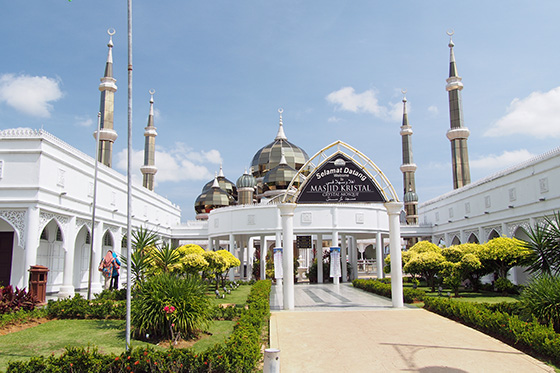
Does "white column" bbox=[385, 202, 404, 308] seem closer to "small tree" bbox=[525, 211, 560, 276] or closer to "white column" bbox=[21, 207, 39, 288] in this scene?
"small tree" bbox=[525, 211, 560, 276]

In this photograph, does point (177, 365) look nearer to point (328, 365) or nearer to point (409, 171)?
point (328, 365)

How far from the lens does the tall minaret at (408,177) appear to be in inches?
2052

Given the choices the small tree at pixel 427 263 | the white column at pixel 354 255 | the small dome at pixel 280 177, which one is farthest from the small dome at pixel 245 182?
the small tree at pixel 427 263

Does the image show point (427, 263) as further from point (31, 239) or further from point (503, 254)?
point (31, 239)

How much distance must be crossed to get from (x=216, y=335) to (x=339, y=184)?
24.9ft

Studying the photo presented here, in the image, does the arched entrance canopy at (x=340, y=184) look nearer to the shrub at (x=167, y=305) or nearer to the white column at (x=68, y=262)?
the shrub at (x=167, y=305)

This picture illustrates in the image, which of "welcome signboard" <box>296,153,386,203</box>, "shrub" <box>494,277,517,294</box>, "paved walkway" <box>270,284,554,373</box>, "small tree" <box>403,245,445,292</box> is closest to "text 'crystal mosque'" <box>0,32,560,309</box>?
"welcome signboard" <box>296,153,386,203</box>

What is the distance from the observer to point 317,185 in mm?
16312

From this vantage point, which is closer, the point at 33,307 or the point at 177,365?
the point at 177,365

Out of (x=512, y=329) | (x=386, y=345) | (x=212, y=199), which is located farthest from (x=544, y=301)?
(x=212, y=199)

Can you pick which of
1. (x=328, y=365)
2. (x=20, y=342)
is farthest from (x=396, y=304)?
(x=20, y=342)

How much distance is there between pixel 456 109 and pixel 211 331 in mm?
37384

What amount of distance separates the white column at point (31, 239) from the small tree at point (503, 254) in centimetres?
2110

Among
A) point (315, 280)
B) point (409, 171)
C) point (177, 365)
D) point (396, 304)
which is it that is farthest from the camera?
point (409, 171)
